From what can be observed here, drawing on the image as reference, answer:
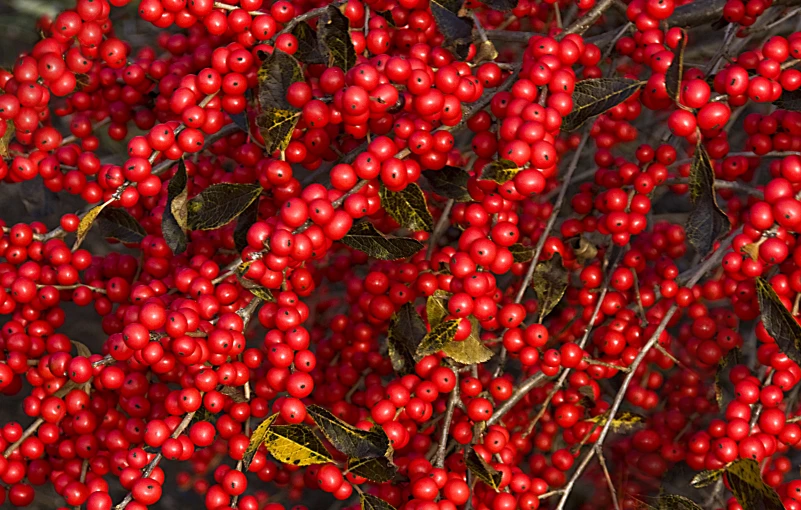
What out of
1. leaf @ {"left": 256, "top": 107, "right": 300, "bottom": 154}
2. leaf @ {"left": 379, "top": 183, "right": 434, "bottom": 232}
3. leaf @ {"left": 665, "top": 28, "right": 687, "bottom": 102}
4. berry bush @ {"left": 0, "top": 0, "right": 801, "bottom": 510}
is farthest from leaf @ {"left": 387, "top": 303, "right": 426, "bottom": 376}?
leaf @ {"left": 665, "top": 28, "right": 687, "bottom": 102}

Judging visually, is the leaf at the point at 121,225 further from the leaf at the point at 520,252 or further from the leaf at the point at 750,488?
the leaf at the point at 750,488

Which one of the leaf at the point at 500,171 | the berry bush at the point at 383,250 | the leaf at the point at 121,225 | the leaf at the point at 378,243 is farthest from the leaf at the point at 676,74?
the leaf at the point at 121,225

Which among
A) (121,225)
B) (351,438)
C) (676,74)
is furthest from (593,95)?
(121,225)

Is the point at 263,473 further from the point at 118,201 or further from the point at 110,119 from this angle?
the point at 110,119

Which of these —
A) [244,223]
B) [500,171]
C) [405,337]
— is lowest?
[405,337]

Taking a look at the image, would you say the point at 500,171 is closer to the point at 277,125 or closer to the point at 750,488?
the point at 277,125
